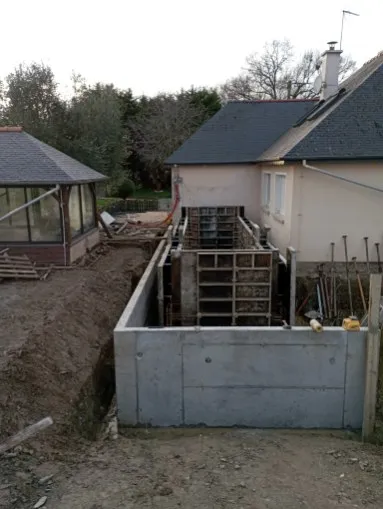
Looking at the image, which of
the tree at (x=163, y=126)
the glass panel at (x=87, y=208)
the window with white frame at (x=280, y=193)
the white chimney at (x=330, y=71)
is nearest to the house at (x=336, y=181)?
the window with white frame at (x=280, y=193)

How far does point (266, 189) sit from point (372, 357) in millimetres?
10952

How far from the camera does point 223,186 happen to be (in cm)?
1873

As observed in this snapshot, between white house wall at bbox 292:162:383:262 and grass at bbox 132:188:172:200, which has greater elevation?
white house wall at bbox 292:162:383:262

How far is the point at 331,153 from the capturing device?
36.0ft

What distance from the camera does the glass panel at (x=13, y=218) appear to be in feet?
40.7

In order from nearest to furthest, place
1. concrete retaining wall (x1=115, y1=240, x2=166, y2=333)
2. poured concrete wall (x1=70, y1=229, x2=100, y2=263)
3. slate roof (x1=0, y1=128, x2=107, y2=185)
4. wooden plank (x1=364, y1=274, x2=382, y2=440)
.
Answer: wooden plank (x1=364, y1=274, x2=382, y2=440), concrete retaining wall (x1=115, y1=240, x2=166, y2=333), slate roof (x1=0, y1=128, x2=107, y2=185), poured concrete wall (x1=70, y1=229, x2=100, y2=263)

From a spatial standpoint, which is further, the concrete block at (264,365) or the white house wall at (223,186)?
the white house wall at (223,186)

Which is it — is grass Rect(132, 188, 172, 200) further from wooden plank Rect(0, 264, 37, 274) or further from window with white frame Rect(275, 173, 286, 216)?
wooden plank Rect(0, 264, 37, 274)

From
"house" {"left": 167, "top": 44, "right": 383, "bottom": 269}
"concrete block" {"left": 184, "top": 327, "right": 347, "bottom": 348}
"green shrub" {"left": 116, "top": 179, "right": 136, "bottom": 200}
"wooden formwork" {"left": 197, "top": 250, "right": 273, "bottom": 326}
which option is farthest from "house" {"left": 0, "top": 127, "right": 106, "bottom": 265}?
"green shrub" {"left": 116, "top": 179, "right": 136, "bottom": 200}

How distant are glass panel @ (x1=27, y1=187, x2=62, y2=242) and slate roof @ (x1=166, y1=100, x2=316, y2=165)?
724 centimetres

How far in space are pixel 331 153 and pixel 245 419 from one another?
724 cm

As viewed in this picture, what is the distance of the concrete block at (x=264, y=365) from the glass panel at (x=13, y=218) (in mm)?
7805

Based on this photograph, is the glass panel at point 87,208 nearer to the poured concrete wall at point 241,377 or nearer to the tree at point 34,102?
the poured concrete wall at point 241,377

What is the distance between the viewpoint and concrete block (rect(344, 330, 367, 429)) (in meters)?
6.82
